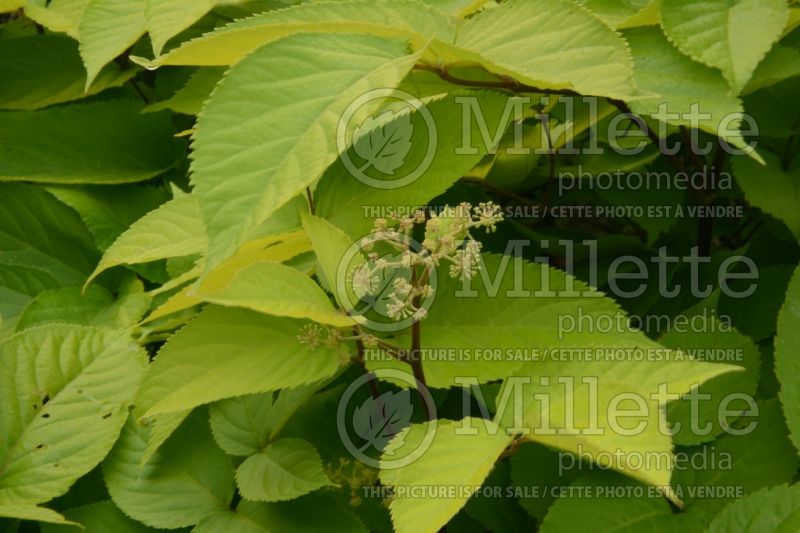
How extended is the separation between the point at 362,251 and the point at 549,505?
0.97 feet

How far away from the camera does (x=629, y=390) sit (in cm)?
60

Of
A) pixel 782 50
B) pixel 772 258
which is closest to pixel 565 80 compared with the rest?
pixel 782 50

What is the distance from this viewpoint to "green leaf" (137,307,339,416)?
0.67 metres

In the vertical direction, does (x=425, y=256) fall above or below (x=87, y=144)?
above

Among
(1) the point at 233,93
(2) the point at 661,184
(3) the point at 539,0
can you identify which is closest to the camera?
(1) the point at 233,93

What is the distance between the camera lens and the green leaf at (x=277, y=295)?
0.60 m

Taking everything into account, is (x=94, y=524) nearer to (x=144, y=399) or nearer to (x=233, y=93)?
(x=144, y=399)

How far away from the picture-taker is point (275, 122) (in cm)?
59

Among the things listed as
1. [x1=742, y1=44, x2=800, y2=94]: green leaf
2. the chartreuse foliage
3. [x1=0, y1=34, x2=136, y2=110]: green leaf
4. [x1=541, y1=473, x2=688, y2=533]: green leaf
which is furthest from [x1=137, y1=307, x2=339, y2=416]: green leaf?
[x1=0, y1=34, x2=136, y2=110]: green leaf

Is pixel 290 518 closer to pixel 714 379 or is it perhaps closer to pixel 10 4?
pixel 714 379

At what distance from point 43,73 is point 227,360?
72 cm

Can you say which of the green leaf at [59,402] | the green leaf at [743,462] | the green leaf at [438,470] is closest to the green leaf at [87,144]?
the green leaf at [59,402]

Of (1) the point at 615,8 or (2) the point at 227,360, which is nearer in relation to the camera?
(2) the point at 227,360

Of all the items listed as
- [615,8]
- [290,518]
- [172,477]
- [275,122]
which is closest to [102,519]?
[172,477]
